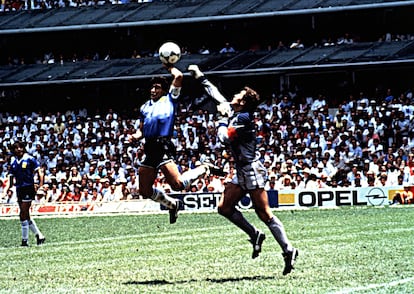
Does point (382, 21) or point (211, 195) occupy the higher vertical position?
point (382, 21)

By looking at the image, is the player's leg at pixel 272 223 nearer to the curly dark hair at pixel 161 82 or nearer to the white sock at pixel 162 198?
the white sock at pixel 162 198

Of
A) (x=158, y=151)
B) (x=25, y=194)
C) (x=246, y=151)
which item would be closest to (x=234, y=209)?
(x=246, y=151)

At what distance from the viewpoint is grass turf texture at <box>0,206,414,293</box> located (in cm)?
1072

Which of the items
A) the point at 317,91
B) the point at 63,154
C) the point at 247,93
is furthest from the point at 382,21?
the point at 247,93

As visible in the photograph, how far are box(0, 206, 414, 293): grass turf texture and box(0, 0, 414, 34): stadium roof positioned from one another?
1728 centimetres

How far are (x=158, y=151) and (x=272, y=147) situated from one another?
20.5m

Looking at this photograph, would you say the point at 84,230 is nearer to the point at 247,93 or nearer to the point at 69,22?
the point at 247,93

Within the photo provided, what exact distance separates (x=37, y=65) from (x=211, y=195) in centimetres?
1654

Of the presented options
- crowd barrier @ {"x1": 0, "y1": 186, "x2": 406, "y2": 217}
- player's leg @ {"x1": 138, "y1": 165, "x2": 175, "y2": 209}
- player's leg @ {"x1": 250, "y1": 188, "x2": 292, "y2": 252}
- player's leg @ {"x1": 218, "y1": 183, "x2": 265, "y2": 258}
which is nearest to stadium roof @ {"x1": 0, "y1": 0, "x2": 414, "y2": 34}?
crowd barrier @ {"x1": 0, "y1": 186, "x2": 406, "y2": 217}

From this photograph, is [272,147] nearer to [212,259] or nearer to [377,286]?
[212,259]

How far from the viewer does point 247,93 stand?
11.6 m

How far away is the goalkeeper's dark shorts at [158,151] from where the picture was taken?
1298 cm

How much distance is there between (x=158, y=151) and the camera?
13.0 meters

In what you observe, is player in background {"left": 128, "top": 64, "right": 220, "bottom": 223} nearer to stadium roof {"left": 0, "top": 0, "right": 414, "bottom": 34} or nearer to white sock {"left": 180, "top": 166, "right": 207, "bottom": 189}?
white sock {"left": 180, "top": 166, "right": 207, "bottom": 189}
